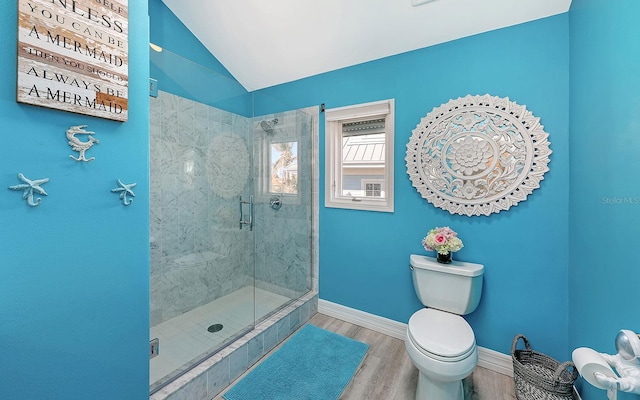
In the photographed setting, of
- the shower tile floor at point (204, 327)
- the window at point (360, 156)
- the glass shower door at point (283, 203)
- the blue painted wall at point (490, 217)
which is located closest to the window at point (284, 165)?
the glass shower door at point (283, 203)

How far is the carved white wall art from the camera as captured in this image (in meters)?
1.59

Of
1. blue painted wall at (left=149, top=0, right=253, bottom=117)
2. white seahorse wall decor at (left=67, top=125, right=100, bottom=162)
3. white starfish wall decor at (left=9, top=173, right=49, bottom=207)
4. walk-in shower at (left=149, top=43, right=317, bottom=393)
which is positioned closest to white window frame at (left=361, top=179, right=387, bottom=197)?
walk-in shower at (left=149, top=43, right=317, bottom=393)

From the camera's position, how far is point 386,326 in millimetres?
2121

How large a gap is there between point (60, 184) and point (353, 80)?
82.1 inches

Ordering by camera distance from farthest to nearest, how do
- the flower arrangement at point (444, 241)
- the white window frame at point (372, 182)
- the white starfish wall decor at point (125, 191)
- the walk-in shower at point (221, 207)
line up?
the white window frame at point (372, 182) < the walk-in shower at point (221, 207) < the flower arrangement at point (444, 241) < the white starfish wall decor at point (125, 191)

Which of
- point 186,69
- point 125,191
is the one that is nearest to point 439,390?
point 125,191

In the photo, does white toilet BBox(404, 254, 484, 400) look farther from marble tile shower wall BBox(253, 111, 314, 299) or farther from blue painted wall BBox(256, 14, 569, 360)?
marble tile shower wall BBox(253, 111, 314, 299)

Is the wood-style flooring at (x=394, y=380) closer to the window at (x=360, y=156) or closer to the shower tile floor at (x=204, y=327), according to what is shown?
the shower tile floor at (x=204, y=327)

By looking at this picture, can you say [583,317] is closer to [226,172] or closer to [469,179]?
[469,179]

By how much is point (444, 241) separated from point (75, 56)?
2.04 metres

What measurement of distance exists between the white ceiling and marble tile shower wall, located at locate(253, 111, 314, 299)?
0.54 metres

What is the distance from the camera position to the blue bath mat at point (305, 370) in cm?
150

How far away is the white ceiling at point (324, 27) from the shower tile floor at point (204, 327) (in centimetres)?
223

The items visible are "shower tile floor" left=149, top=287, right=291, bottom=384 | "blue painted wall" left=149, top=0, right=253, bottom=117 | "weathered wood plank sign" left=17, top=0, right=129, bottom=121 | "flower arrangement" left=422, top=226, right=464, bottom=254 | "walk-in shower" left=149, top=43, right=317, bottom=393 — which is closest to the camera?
"weathered wood plank sign" left=17, top=0, right=129, bottom=121
